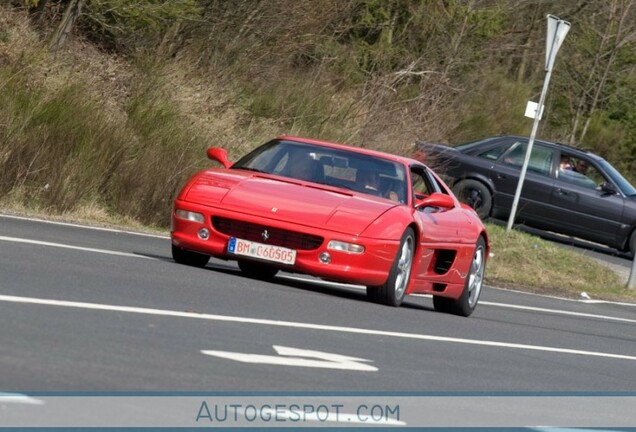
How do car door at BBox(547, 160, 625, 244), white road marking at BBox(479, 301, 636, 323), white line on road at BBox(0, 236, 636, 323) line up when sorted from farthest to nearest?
1. car door at BBox(547, 160, 625, 244)
2. white road marking at BBox(479, 301, 636, 323)
3. white line on road at BBox(0, 236, 636, 323)

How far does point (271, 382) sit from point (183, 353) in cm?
59

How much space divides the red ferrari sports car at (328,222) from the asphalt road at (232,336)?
25 centimetres

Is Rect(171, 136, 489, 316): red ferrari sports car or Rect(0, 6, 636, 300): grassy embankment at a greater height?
Rect(171, 136, 489, 316): red ferrari sports car

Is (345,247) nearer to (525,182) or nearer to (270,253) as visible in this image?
(270,253)

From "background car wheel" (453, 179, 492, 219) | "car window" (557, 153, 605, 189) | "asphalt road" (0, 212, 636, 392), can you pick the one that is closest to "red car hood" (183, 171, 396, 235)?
"asphalt road" (0, 212, 636, 392)

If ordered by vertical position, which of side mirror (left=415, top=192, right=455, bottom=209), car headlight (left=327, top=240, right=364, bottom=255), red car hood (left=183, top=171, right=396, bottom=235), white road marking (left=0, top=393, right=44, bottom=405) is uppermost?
white road marking (left=0, top=393, right=44, bottom=405)

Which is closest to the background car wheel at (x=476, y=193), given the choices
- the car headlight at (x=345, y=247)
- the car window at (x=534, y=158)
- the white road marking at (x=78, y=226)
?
the car window at (x=534, y=158)

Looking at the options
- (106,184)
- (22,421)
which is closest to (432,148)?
(106,184)

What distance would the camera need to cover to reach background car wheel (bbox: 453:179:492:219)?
89.7ft

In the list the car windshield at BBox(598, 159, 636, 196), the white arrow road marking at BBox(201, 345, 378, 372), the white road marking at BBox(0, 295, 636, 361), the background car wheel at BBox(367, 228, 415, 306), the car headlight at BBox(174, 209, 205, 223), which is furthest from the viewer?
the car windshield at BBox(598, 159, 636, 196)

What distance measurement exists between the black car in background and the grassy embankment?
7.15 ft

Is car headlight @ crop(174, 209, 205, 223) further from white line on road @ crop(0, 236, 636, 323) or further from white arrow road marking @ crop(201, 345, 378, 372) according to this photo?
white arrow road marking @ crop(201, 345, 378, 372)

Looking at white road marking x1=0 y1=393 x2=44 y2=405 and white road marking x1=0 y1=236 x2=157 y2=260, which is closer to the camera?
white road marking x1=0 y1=393 x2=44 y2=405

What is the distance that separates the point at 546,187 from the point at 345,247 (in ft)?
50.8
